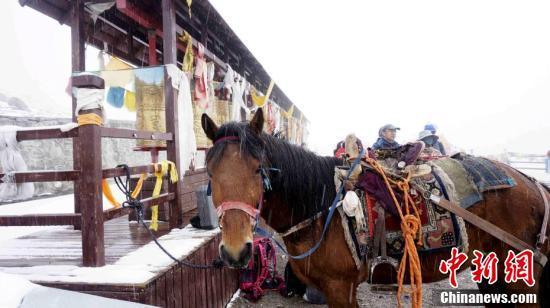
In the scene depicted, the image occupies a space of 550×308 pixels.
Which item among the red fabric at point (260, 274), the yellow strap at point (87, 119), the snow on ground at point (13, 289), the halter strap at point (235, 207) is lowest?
the red fabric at point (260, 274)

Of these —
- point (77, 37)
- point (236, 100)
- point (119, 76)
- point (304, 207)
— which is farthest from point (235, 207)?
point (236, 100)

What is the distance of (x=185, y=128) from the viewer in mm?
4516

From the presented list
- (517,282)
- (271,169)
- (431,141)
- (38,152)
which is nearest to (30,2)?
(271,169)

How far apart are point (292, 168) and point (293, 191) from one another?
186 millimetres

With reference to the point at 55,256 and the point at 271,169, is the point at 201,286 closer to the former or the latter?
the point at 55,256

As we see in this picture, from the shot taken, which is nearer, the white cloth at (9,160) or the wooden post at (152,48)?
the white cloth at (9,160)

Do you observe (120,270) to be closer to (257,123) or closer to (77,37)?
(257,123)

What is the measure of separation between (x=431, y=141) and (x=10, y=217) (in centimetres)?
664

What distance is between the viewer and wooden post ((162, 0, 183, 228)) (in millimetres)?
4188

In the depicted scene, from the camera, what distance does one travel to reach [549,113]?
255 ft

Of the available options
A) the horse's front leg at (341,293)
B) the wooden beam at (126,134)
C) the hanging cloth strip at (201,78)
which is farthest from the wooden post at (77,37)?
the horse's front leg at (341,293)

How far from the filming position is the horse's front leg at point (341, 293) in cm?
238

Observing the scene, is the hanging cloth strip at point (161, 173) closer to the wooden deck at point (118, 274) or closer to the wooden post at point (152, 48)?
the wooden deck at point (118, 274)

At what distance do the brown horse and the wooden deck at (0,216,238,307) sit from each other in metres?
1.02
